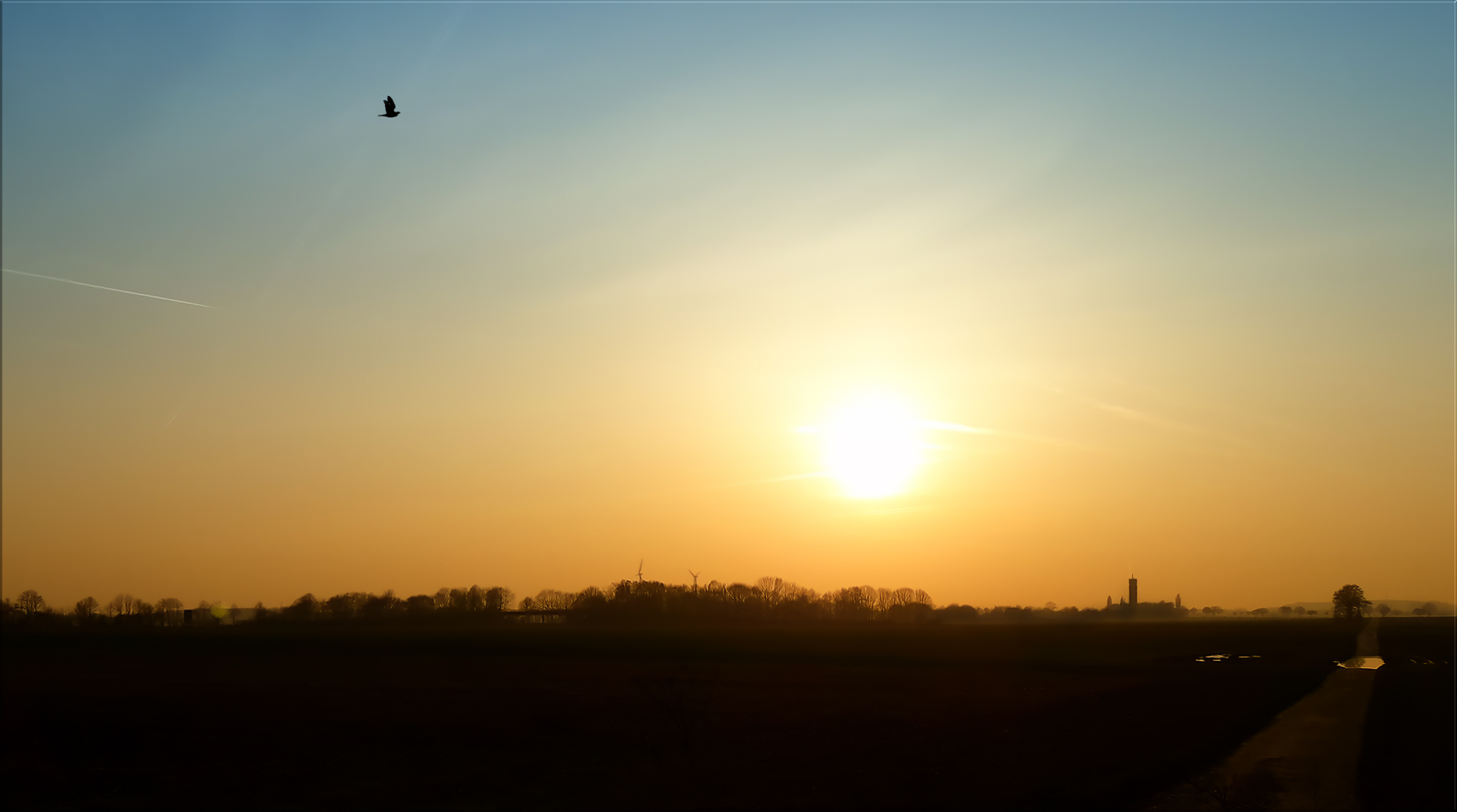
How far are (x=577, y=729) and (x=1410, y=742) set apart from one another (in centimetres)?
3210

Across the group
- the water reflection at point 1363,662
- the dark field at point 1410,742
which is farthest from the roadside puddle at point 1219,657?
the dark field at point 1410,742

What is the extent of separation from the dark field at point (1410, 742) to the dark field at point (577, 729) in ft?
8.01

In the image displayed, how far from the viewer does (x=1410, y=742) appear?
3369 centimetres

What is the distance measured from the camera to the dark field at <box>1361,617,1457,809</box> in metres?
25.2

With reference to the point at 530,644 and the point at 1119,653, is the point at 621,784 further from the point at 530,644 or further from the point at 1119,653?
the point at 1119,653

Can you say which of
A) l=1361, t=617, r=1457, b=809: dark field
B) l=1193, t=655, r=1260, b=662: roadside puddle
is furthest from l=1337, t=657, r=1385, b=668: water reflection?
l=1193, t=655, r=1260, b=662: roadside puddle

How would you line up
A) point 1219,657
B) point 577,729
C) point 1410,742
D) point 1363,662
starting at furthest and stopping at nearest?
point 1219,657 → point 1363,662 → point 577,729 → point 1410,742

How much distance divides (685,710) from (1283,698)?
108ft

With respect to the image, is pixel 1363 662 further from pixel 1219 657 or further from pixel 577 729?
pixel 577 729

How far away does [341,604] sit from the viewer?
126125 mm

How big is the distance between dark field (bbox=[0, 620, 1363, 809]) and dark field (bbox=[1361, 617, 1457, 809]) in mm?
2440

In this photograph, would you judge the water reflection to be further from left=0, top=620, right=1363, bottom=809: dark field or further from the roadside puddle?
the roadside puddle

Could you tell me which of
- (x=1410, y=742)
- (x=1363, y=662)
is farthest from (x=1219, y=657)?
(x=1410, y=742)

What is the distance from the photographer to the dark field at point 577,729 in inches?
1125
